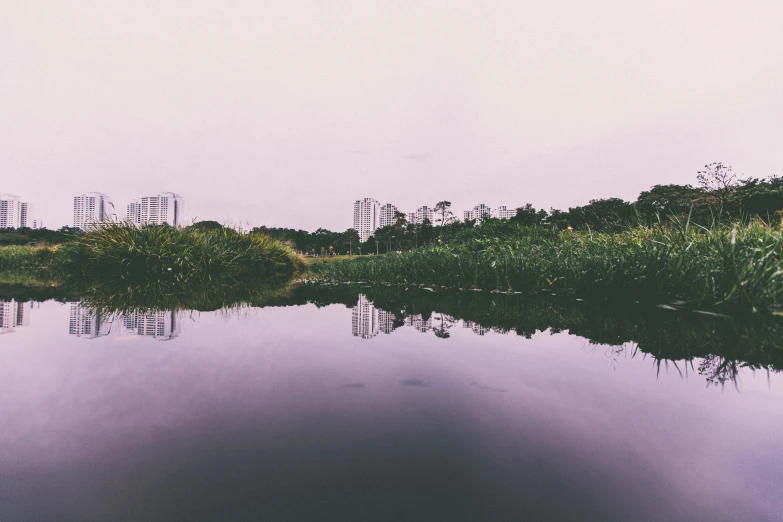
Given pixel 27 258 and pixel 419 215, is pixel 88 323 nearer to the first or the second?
pixel 27 258

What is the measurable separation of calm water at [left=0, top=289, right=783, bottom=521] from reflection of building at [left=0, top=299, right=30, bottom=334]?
450 mm

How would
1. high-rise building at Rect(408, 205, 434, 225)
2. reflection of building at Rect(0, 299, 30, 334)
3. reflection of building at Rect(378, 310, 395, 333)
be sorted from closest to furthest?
reflection of building at Rect(0, 299, 30, 334) → reflection of building at Rect(378, 310, 395, 333) → high-rise building at Rect(408, 205, 434, 225)

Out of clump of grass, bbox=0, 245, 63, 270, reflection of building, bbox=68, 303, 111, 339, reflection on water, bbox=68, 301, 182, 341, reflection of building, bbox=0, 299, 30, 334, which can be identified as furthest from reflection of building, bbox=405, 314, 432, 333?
clump of grass, bbox=0, 245, 63, 270

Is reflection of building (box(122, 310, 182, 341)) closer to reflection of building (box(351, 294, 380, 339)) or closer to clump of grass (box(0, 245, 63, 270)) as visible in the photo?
A: reflection of building (box(351, 294, 380, 339))

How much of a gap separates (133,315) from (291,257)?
10278 mm

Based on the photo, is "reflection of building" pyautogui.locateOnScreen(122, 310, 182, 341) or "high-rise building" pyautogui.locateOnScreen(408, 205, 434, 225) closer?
"reflection of building" pyautogui.locateOnScreen(122, 310, 182, 341)

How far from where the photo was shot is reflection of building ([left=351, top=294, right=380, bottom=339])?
2480 mm


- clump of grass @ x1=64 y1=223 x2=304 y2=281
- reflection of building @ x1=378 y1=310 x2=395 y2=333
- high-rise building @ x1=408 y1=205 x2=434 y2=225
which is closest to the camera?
reflection of building @ x1=378 y1=310 x2=395 y2=333

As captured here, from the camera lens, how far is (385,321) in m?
2.99

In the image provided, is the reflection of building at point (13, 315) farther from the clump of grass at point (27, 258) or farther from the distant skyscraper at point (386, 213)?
the distant skyscraper at point (386, 213)

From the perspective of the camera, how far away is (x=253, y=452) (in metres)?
0.83

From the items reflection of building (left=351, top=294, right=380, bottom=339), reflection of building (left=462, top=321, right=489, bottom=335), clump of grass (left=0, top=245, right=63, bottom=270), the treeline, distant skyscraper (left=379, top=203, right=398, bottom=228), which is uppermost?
distant skyscraper (left=379, top=203, right=398, bottom=228)

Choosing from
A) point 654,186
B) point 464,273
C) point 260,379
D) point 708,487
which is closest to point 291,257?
point 464,273

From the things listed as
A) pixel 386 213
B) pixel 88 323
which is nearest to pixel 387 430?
pixel 88 323
